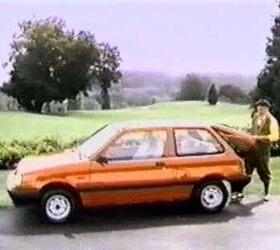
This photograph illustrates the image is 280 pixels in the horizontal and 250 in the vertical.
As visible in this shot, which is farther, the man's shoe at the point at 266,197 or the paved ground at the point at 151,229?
the man's shoe at the point at 266,197

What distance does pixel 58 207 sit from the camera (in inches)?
362

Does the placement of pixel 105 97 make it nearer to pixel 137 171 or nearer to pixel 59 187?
pixel 137 171

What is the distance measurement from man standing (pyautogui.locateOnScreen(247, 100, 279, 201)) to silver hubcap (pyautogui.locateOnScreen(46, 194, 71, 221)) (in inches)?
111

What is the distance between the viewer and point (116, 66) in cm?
1592

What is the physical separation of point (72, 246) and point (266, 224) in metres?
2.60

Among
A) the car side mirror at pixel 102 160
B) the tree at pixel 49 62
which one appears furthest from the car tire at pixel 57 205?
the tree at pixel 49 62

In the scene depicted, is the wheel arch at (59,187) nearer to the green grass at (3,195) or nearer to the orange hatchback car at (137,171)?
the orange hatchback car at (137,171)

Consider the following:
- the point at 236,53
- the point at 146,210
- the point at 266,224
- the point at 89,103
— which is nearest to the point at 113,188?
the point at 146,210

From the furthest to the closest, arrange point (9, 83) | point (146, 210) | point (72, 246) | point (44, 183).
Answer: point (9, 83)
point (146, 210)
point (44, 183)
point (72, 246)

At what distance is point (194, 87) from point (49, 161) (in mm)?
7299

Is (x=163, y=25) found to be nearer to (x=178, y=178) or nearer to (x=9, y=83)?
(x=9, y=83)

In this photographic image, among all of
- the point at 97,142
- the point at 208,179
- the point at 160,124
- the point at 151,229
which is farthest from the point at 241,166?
the point at 97,142

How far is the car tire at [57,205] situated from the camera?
9141mm

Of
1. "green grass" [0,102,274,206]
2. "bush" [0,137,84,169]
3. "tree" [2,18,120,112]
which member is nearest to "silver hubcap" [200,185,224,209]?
"bush" [0,137,84,169]
